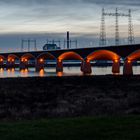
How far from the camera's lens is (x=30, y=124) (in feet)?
57.1

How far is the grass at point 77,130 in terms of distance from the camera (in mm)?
14656

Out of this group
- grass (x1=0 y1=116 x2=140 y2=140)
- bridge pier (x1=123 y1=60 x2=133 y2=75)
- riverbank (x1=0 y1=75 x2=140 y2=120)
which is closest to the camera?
grass (x1=0 y1=116 x2=140 y2=140)

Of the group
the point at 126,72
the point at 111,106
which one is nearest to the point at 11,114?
the point at 111,106

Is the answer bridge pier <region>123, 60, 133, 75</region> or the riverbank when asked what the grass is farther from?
bridge pier <region>123, 60, 133, 75</region>

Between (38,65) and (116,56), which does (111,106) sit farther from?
(38,65)

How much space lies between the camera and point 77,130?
1591 cm

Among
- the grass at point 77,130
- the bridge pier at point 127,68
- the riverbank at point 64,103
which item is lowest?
the riverbank at point 64,103

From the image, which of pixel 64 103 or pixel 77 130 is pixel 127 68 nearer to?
pixel 64 103

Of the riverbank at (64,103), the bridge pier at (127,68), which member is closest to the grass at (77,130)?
the riverbank at (64,103)

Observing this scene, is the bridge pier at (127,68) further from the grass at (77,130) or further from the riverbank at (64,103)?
the grass at (77,130)

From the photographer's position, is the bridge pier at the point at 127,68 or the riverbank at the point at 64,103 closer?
the riverbank at the point at 64,103

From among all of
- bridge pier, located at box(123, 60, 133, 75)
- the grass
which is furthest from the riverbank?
bridge pier, located at box(123, 60, 133, 75)

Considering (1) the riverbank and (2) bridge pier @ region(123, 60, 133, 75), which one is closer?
(1) the riverbank

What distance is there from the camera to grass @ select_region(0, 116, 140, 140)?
14656mm
